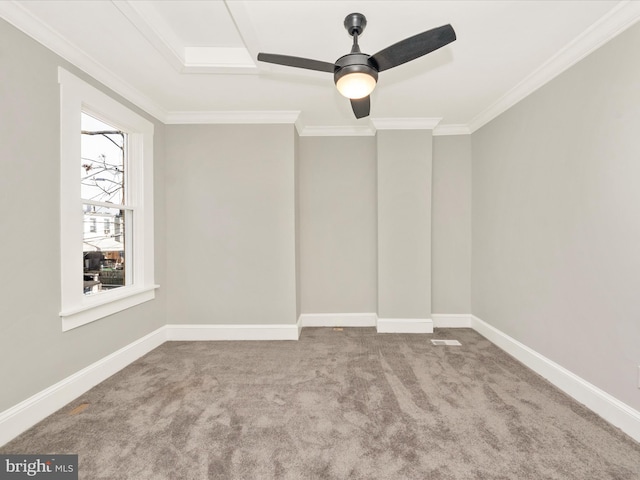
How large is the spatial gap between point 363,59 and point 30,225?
2.33m

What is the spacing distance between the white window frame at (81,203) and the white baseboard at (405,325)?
2.70 meters

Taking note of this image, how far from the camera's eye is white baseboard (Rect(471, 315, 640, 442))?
1826mm

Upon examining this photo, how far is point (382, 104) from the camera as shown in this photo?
3170 millimetres

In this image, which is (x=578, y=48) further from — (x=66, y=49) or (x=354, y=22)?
(x=66, y=49)

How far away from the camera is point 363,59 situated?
1680mm

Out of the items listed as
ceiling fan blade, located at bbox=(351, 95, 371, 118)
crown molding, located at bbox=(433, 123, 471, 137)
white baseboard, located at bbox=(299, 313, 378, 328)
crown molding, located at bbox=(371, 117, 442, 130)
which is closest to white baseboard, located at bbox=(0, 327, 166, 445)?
white baseboard, located at bbox=(299, 313, 378, 328)

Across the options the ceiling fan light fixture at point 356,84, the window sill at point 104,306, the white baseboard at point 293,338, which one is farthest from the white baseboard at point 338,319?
the ceiling fan light fixture at point 356,84

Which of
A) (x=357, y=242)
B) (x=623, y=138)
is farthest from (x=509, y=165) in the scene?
(x=357, y=242)

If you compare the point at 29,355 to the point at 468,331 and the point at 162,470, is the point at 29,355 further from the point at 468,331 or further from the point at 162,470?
the point at 468,331

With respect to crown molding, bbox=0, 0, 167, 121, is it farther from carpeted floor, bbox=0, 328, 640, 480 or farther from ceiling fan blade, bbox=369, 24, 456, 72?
carpeted floor, bbox=0, 328, 640, 480

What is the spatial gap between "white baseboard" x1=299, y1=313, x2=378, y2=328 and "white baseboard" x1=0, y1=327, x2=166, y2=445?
1.90m

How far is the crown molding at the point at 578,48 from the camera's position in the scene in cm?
181

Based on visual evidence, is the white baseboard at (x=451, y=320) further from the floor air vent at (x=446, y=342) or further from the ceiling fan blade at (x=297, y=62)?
the ceiling fan blade at (x=297, y=62)

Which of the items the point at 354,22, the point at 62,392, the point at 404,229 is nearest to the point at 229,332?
the point at 62,392
